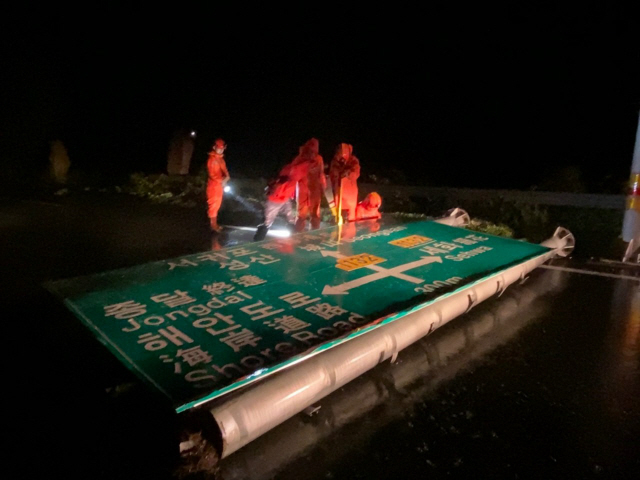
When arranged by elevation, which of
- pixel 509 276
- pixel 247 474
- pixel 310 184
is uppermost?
pixel 310 184

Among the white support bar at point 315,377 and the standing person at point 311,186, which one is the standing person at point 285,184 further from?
the white support bar at point 315,377

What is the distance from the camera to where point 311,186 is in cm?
754

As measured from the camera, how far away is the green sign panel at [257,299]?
305 cm

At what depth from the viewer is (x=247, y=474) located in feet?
9.27

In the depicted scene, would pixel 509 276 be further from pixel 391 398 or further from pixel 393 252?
pixel 391 398

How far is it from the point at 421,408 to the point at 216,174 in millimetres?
5718

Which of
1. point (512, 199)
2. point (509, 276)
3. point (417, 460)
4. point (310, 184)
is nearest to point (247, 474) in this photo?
point (417, 460)

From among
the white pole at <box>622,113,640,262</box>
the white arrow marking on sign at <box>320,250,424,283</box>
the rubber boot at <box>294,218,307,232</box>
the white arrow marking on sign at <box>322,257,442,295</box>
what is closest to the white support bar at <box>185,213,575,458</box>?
the white arrow marking on sign at <box>320,250,424,283</box>

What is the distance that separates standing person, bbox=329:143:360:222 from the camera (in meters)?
7.47

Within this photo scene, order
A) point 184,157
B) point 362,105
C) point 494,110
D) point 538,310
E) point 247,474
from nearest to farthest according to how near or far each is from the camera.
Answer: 1. point 247,474
2. point 538,310
3. point 184,157
4. point 494,110
5. point 362,105

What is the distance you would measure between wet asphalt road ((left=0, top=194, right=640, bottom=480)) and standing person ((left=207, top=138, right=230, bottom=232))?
3.40 metres

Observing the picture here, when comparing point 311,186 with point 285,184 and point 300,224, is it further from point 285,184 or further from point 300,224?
point 300,224

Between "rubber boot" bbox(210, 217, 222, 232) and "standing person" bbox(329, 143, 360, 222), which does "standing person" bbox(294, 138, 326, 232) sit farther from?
"rubber boot" bbox(210, 217, 222, 232)

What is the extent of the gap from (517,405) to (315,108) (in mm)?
22379
